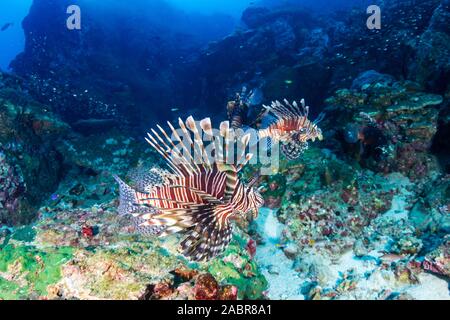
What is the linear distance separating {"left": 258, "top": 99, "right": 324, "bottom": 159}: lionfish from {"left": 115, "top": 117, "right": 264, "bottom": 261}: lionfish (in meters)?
2.53

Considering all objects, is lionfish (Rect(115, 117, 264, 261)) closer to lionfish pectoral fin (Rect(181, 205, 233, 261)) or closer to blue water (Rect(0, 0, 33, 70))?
lionfish pectoral fin (Rect(181, 205, 233, 261))

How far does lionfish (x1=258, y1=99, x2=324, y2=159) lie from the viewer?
546 cm

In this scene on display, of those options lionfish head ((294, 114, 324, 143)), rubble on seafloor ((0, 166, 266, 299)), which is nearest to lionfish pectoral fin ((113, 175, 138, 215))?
rubble on seafloor ((0, 166, 266, 299))

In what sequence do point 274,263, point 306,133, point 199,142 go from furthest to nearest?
point 306,133 < point 274,263 < point 199,142

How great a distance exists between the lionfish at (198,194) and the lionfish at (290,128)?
8.29 feet

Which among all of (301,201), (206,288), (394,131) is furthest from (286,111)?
(206,288)

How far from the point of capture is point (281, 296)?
3.56 m

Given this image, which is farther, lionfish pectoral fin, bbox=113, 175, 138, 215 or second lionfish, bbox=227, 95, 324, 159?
second lionfish, bbox=227, 95, 324, 159

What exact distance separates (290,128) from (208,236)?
11.5 ft

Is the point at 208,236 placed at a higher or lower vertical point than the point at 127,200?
lower

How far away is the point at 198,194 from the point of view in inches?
105

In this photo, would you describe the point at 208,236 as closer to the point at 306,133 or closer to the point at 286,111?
the point at 306,133

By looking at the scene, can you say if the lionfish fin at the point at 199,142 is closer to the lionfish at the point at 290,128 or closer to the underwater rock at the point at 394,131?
the lionfish at the point at 290,128
